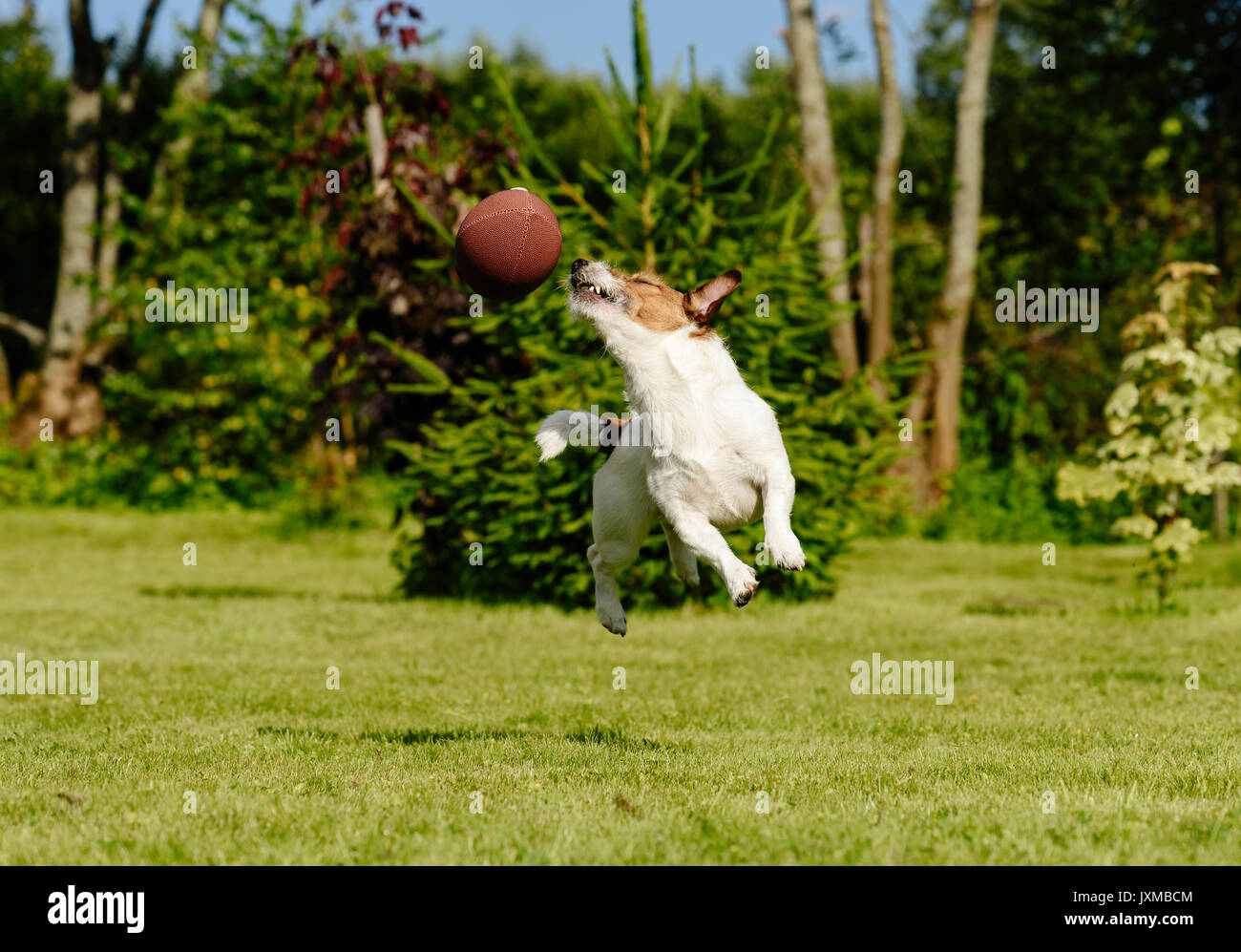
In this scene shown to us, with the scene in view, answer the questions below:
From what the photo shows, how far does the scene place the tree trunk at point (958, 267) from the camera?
21062 millimetres

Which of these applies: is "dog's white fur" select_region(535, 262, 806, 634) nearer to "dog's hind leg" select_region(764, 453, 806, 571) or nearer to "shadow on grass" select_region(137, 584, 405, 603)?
"dog's hind leg" select_region(764, 453, 806, 571)

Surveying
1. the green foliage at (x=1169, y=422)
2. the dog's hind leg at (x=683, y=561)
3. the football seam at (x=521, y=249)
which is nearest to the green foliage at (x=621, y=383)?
the green foliage at (x=1169, y=422)

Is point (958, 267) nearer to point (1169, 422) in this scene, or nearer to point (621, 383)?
point (1169, 422)

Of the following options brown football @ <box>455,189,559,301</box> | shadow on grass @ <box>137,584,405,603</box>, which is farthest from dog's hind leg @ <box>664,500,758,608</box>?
shadow on grass @ <box>137,584,405,603</box>

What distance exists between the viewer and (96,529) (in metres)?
20.0

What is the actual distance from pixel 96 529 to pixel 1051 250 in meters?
20.6

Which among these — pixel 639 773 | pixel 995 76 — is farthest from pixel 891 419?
pixel 995 76

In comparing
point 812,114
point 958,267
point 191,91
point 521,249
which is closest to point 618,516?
point 521,249

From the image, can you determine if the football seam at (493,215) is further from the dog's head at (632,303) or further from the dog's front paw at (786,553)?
the dog's front paw at (786,553)

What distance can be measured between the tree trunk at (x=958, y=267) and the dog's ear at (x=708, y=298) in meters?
16.3

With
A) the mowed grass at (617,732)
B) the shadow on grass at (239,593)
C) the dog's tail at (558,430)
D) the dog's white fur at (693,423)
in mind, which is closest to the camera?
the mowed grass at (617,732)

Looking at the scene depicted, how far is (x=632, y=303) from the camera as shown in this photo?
5344 mm

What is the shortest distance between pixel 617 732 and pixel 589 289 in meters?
2.63
